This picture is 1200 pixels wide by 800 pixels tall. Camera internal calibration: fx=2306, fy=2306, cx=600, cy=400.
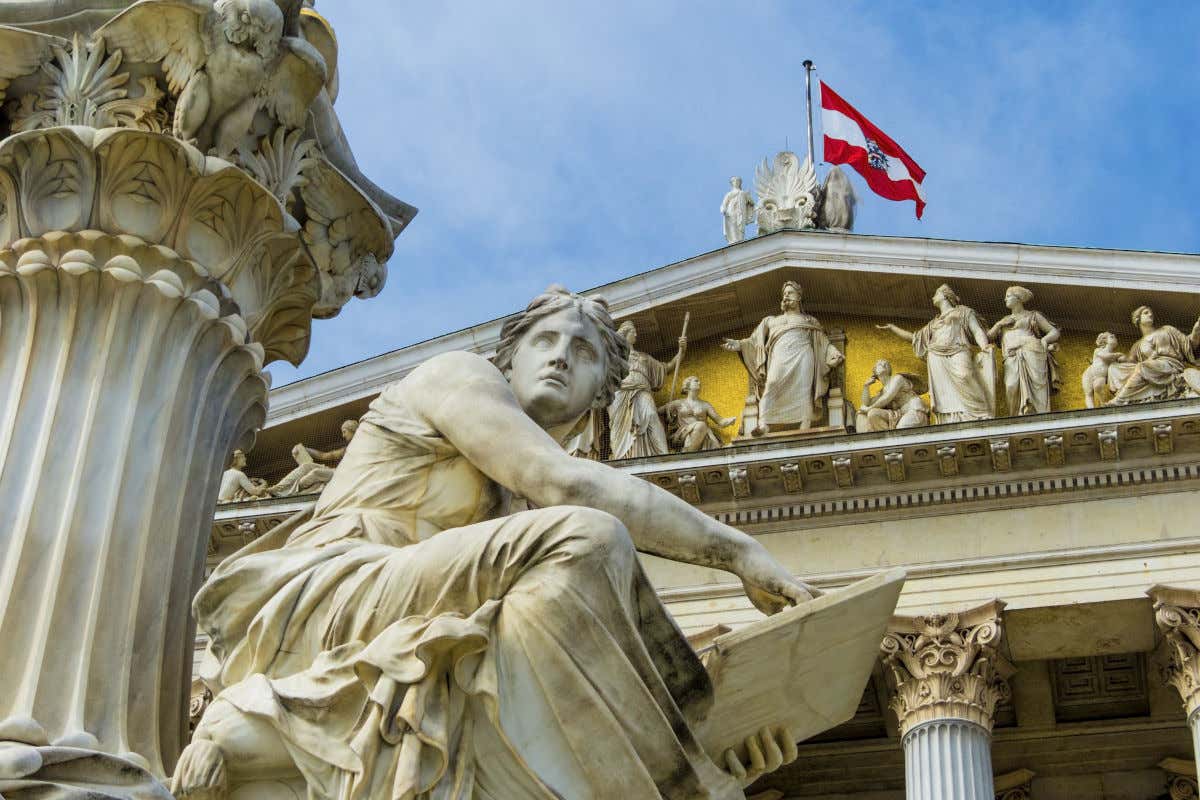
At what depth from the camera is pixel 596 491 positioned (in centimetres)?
417

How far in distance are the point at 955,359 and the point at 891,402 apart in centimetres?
89

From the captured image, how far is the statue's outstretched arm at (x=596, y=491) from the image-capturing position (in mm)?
4141

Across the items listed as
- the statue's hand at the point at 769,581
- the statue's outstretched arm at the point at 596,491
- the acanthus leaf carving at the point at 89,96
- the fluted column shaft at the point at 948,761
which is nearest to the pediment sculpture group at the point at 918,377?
the fluted column shaft at the point at 948,761

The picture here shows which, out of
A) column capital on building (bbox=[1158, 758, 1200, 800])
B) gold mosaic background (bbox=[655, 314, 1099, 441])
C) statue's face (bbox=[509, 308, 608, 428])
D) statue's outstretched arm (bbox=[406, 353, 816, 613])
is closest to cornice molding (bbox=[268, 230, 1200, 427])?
gold mosaic background (bbox=[655, 314, 1099, 441])

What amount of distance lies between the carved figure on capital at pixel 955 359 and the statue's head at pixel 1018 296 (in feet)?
1.51

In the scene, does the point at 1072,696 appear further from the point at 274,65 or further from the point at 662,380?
the point at 274,65

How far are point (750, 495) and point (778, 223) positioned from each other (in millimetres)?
5542

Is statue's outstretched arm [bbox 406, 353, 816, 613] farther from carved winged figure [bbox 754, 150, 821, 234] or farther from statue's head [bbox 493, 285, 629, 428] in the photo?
carved winged figure [bbox 754, 150, 821, 234]

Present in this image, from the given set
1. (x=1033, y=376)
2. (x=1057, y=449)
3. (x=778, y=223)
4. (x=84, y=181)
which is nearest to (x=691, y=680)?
(x=84, y=181)

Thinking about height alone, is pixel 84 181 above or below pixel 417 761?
above

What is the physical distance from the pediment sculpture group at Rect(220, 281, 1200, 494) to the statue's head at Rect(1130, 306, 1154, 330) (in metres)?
0.02

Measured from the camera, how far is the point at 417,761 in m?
3.71

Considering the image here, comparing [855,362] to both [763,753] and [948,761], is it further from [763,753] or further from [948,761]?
[763,753]

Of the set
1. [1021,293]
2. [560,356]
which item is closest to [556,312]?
[560,356]
